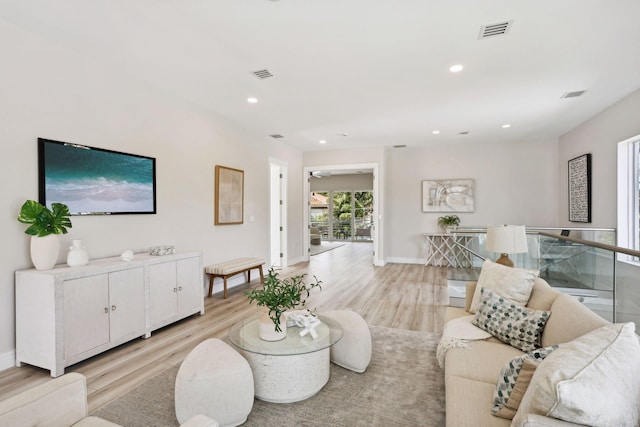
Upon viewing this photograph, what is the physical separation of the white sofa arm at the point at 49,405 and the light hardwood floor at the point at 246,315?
966mm

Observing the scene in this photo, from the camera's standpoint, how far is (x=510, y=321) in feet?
7.11

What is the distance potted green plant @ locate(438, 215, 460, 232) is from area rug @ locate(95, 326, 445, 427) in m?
Result: 5.14

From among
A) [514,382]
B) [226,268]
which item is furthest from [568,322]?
[226,268]

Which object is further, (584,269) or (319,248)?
(319,248)

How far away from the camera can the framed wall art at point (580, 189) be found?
544 centimetres

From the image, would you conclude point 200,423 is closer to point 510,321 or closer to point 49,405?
point 49,405

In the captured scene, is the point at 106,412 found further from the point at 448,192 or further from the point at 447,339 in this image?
the point at 448,192

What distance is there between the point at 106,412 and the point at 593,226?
685cm

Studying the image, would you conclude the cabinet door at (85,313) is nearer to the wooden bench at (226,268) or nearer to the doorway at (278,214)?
the wooden bench at (226,268)

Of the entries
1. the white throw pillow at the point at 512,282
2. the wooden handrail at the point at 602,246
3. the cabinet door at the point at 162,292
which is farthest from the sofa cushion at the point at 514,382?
the cabinet door at the point at 162,292

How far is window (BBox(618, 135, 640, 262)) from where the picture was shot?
14.6ft

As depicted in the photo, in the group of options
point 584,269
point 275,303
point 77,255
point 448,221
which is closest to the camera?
point 275,303

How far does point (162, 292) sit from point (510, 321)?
331 cm

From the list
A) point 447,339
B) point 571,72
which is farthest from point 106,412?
point 571,72
